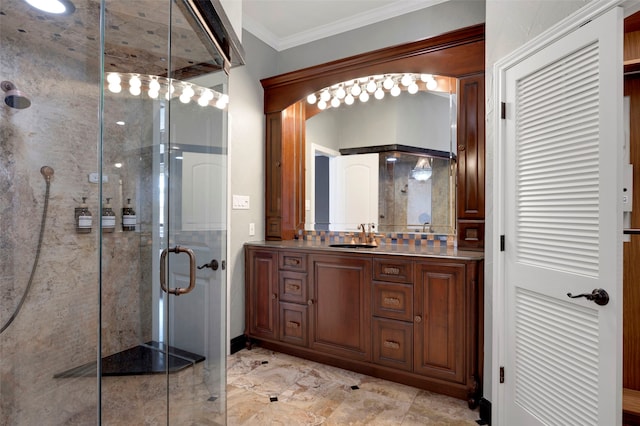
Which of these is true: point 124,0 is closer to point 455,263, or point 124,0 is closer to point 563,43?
point 563,43

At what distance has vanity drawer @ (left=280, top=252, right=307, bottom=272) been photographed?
2.69m

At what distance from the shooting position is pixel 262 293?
9.57 feet

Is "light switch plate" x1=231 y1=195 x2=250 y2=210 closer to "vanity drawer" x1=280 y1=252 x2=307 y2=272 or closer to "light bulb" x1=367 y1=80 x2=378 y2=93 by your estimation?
"vanity drawer" x1=280 y1=252 x2=307 y2=272

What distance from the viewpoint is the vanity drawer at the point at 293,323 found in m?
2.69

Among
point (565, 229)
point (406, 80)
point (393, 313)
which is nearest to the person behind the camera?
point (565, 229)

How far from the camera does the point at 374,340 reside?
7.79ft

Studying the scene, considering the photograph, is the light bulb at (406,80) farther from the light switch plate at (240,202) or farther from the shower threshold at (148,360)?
the shower threshold at (148,360)

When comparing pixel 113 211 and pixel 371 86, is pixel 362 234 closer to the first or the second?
pixel 371 86

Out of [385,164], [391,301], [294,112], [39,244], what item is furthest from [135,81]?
[391,301]

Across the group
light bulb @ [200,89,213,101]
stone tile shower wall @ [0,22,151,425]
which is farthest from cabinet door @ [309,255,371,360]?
light bulb @ [200,89,213,101]

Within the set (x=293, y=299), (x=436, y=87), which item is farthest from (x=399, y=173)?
(x=293, y=299)

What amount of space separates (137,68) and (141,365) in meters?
1.71

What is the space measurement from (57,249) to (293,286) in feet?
5.21

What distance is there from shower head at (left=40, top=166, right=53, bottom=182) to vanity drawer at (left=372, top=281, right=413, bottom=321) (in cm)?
213
